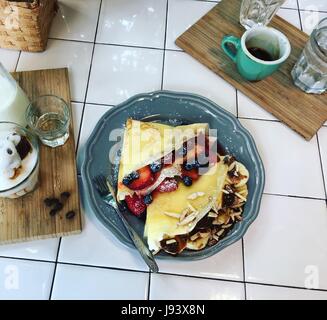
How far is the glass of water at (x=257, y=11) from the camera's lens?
79 centimetres

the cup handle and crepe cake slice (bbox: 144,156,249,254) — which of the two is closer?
crepe cake slice (bbox: 144,156,249,254)

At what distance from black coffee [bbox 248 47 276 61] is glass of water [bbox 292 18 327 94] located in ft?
0.24

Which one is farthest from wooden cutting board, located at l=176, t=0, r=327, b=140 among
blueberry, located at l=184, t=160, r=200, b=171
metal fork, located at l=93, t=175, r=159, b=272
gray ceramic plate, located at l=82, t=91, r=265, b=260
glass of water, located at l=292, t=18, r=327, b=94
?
metal fork, located at l=93, t=175, r=159, b=272

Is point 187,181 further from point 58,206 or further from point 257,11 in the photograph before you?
point 257,11

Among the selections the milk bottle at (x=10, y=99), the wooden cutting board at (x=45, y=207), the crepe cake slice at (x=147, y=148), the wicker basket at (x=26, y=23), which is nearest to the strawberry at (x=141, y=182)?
the crepe cake slice at (x=147, y=148)

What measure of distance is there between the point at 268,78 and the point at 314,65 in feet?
0.32

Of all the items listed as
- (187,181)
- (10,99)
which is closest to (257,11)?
(187,181)

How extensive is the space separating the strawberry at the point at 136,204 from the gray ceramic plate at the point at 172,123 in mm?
14

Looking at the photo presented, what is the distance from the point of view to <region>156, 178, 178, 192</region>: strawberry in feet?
1.96

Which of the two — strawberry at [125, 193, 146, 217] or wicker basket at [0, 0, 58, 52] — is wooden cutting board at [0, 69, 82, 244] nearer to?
strawberry at [125, 193, 146, 217]

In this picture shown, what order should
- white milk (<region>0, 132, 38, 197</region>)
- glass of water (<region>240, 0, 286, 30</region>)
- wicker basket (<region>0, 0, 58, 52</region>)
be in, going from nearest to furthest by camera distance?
white milk (<region>0, 132, 38, 197</region>) < wicker basket (<region>0, 0, 58, 52</region>) < glass of water (<region>240, 0, 286, 30</region>)

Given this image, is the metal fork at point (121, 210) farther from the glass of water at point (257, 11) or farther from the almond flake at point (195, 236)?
the glass of water at point (257, 11)

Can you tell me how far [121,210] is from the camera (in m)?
0.61
